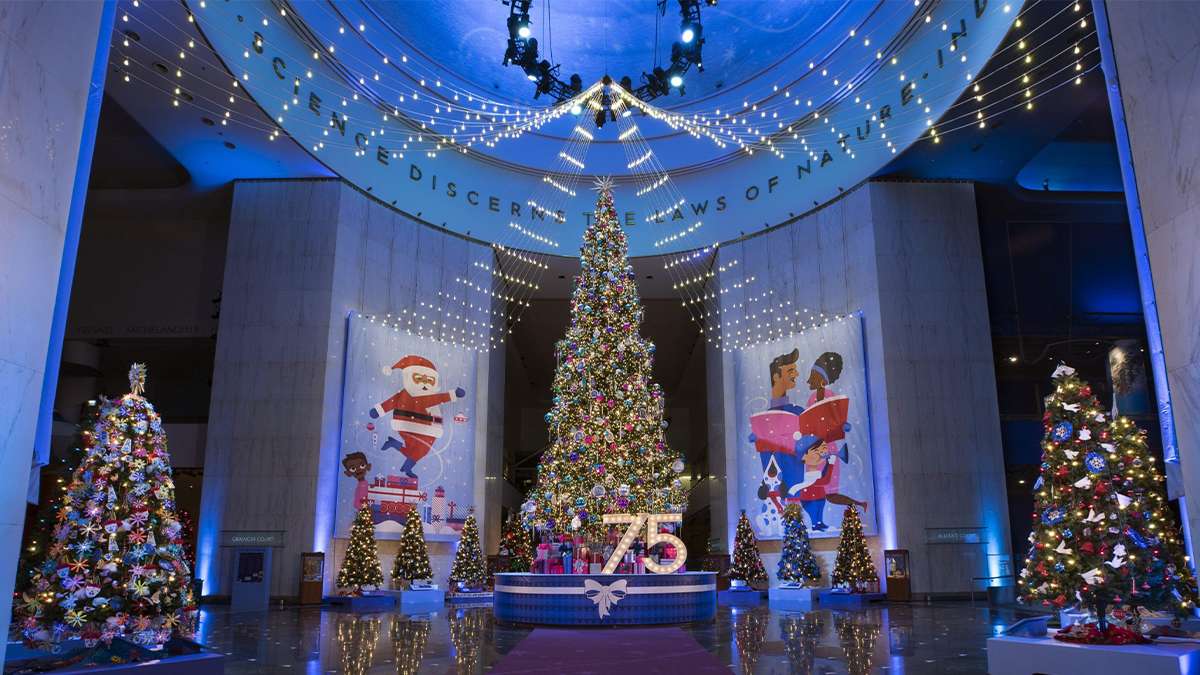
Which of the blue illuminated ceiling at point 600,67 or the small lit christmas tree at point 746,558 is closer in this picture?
the blue illuminated ceiling at point 600,67

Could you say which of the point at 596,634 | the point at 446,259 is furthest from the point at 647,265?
the point at 596,634

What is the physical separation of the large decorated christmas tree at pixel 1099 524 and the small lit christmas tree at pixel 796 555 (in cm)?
895

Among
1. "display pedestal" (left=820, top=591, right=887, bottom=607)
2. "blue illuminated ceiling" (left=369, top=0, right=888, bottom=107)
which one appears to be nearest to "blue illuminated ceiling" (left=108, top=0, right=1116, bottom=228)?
"blue illuminated ceiling" (left=369, top=0, right=888, bottom=107)

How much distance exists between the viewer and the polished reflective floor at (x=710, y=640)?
6.47m

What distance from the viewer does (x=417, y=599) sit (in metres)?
14.2

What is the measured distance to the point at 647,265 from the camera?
20.3 m

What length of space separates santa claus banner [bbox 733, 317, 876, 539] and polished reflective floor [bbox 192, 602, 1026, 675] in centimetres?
317

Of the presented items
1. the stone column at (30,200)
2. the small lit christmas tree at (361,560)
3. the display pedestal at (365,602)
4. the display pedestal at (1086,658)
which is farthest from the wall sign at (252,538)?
the display pedestal at (1086,658)

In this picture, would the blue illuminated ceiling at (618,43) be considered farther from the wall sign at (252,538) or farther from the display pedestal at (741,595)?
the display pedestal at (741,595)

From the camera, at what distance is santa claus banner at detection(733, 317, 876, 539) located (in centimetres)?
1534

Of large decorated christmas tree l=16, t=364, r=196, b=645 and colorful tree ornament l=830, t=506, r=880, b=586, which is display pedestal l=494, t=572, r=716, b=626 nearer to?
large decorated christmas tree l=16, t=364, r=196, b=645

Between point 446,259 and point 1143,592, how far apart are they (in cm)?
1486

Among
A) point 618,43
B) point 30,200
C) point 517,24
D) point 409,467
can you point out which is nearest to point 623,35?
point 618,43

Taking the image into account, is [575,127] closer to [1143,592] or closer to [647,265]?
[647,265]
